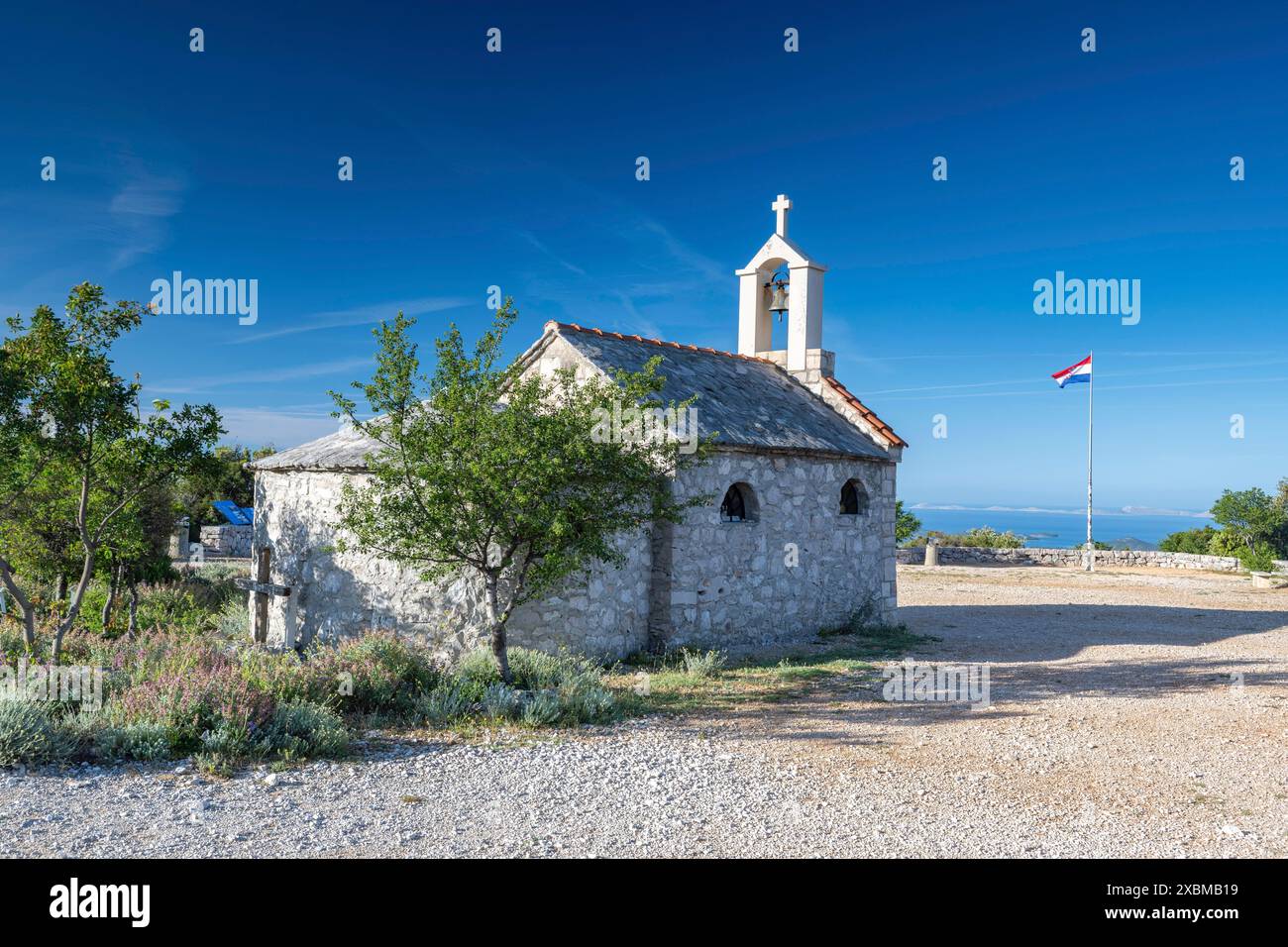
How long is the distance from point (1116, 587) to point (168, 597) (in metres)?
24.8

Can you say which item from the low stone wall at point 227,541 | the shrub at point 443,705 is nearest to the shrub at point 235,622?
the shrub at point 443,705

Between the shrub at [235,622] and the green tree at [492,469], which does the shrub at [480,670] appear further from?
the shrub at [235,622]

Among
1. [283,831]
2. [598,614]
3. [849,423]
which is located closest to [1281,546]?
[849,423]

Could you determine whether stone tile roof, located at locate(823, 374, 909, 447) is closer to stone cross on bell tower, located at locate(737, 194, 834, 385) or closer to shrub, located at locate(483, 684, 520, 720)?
stone cross on bell tower, located at locate(737, 194, 834, 385)

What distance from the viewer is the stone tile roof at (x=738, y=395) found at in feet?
45.8

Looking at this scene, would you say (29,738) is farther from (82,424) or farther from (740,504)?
(740,504)

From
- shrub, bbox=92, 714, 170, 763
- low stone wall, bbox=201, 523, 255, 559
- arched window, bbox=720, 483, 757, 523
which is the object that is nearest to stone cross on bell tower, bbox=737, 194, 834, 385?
arched window, bbox=720, 483, 757, 523

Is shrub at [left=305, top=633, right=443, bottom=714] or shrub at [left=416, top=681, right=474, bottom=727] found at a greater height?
shrub at [left=305, top=633, right=443, bottom=714]

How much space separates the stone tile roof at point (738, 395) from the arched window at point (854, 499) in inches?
25.1

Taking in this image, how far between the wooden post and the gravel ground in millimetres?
6560

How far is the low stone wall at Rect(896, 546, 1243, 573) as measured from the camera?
111ft

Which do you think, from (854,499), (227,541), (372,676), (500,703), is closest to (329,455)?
(372,676)
